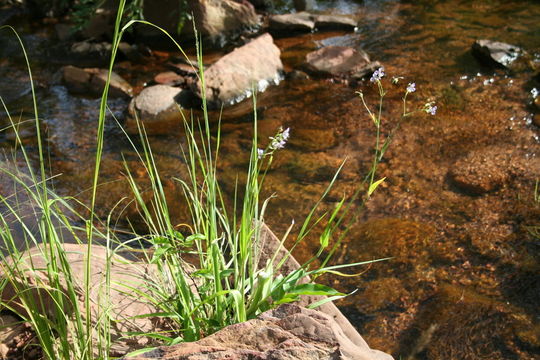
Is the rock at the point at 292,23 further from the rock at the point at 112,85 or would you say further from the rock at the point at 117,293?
the rock at the point at 117,293

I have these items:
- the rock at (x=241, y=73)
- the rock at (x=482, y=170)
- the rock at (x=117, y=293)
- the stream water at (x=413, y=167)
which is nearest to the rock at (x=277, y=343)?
the rock at (x=117, y=293)

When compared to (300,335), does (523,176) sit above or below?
below

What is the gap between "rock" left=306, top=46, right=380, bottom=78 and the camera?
6.36m

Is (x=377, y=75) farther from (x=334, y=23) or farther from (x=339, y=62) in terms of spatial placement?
(x=334, y=23)

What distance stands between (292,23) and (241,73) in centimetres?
212

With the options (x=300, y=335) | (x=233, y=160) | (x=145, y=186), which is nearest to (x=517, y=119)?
(x=233, y=160)

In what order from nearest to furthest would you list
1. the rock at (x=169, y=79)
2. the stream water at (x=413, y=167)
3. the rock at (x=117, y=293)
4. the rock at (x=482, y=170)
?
1. the rock at (x=117, y=293)
2. the stream water at (x=413, y=167)
3. the rock at (x=482, y=170)
4. the rock at (x=169, y=79)

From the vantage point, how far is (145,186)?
4.51 metres

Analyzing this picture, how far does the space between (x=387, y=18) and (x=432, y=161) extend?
4.16 meters

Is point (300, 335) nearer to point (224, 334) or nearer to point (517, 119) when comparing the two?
point (224, 334)

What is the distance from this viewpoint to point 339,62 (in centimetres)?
650

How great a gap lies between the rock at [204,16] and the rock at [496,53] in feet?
11.1

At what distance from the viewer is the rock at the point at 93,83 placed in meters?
6.28

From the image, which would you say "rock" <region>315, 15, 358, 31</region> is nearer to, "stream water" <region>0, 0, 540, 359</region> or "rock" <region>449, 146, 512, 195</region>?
"stream water" <region>0, 0, 540, 359</region>
